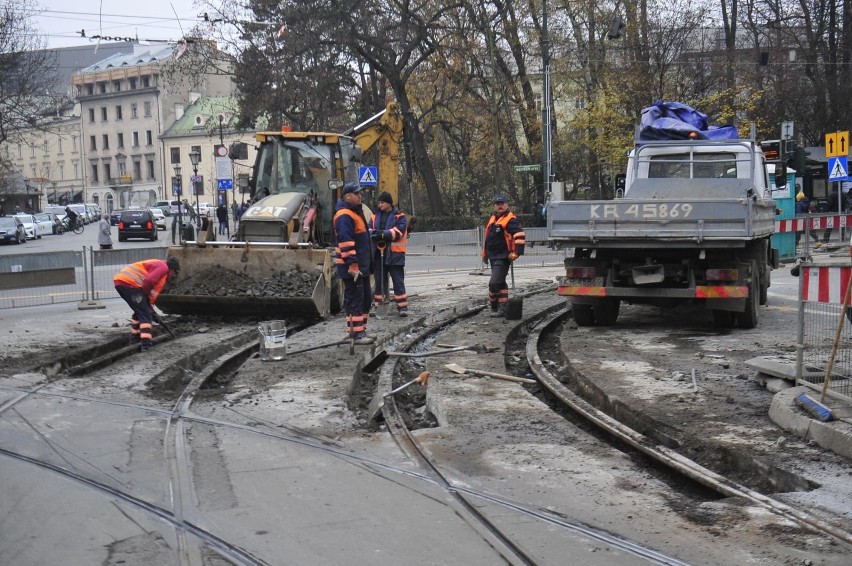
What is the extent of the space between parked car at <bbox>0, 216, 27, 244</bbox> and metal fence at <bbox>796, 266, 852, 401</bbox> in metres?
42.9

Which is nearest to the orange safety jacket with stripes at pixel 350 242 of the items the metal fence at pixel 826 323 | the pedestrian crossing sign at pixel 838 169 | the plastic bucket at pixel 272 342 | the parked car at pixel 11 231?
the plastic bucket at pixel 272 342

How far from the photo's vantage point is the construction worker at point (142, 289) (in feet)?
37.6

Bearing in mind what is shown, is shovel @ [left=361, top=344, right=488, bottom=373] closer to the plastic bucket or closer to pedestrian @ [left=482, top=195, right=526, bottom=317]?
the plastic bucket

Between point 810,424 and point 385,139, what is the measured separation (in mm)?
12934

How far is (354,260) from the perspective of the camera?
11445 mm

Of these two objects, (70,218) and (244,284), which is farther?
(70,218)

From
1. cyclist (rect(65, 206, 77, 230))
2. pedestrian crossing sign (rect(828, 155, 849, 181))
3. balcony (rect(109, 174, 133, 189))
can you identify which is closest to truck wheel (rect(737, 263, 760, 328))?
pedestrian crossing sign (rect(828, 155, 849, 181))

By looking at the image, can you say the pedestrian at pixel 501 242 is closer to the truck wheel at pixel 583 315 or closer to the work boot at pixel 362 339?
the truck wheel at pixel 583 315

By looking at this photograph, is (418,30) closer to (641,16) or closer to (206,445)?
(641,16)

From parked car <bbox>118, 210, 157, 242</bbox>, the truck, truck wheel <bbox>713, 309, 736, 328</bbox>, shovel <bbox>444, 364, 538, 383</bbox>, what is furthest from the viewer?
parked car <bbox>118, 210, 157, 242</bbox>

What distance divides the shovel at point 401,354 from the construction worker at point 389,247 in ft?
10.3

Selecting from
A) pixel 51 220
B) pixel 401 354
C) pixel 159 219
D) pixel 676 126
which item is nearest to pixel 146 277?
pixel 401 354

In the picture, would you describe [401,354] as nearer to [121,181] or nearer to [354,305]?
[354,305]

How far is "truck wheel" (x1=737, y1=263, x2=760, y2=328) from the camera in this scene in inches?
479
